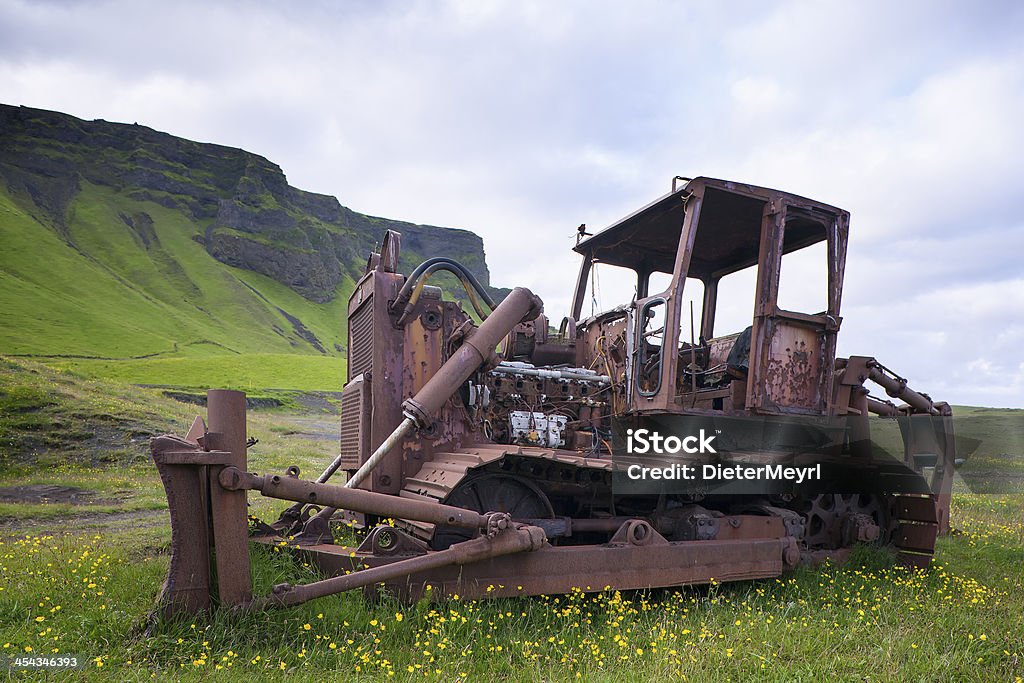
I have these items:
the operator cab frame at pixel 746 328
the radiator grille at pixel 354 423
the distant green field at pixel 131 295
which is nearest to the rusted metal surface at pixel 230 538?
the radiator grille at pixel 354 423

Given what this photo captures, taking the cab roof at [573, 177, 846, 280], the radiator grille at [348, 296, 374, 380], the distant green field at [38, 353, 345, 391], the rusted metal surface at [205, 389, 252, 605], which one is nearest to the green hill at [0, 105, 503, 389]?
the distant green field at [38, 353, 345, 391]

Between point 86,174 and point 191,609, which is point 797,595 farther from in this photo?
point 86,174

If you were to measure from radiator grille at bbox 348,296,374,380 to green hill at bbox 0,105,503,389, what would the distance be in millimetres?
55745

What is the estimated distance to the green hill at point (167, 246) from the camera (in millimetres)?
77250

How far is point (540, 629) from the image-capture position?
397 cm

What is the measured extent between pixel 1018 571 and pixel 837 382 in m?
2.77

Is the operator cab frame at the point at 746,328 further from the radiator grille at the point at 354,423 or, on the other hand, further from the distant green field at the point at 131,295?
the distant green field at the point at 131,295

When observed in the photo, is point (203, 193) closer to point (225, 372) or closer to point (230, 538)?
point (225, 372)

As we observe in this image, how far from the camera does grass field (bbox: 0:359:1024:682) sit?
3.28 meters

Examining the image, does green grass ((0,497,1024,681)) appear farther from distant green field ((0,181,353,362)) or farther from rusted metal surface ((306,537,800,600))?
distant green field ((0,181,353,362))

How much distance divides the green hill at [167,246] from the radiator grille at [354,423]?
2202 inches

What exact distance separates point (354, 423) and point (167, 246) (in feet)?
425

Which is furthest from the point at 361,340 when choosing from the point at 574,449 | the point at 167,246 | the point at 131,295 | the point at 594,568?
the point at 167,246

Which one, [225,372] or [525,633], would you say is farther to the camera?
[225,372]
